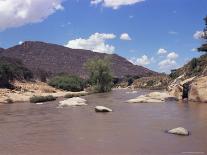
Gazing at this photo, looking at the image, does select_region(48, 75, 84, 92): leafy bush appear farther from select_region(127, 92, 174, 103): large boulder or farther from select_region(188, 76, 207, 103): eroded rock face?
select_region(188, 76, 207, 103): eroded rock face

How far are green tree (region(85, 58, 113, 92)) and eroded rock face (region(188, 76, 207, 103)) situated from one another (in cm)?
4612

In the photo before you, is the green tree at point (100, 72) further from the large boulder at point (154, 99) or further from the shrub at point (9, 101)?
the large boulder at point (154, 99)

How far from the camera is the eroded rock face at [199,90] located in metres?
48.3

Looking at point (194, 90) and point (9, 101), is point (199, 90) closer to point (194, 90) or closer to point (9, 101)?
point (194, 90)

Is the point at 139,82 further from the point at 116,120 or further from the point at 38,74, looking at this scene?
the point at 116,120

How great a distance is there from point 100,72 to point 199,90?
48960 mm

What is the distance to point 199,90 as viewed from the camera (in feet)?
161

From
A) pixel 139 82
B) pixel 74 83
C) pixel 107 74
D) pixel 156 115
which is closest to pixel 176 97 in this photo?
pixel 156 115

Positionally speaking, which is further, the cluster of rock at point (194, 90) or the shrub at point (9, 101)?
the shrub at point (9, 101)

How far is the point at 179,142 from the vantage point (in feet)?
70.5

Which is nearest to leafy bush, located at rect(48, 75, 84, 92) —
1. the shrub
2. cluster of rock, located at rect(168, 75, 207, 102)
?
the shrub

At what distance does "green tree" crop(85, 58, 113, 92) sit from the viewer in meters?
96.2

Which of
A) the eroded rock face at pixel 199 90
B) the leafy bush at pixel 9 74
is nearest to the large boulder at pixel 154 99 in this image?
the eroded rock face at pixel 199 90

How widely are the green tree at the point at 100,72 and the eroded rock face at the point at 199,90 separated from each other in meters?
46.1
